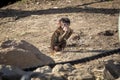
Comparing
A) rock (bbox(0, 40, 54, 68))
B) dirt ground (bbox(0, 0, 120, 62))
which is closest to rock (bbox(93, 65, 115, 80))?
rock (bbox(0, 40, 54, 68))

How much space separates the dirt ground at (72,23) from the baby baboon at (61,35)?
18 centimetres

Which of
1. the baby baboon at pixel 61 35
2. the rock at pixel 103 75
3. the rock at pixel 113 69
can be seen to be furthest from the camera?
the baby baboon at pixel 61 35

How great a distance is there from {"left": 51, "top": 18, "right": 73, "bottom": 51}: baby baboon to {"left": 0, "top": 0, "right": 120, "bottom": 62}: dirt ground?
18 centimetres

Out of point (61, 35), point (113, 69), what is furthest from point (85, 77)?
point (61, 35)

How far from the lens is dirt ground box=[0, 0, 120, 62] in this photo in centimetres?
788

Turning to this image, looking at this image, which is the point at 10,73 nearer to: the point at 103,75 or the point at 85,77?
the point at 85,77

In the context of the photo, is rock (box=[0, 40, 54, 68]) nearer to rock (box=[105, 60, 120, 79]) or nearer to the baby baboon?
rock (box=[105, 60, 120, 79])

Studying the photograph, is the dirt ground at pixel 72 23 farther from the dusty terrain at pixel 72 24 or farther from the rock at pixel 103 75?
the rock at pixel 103 75

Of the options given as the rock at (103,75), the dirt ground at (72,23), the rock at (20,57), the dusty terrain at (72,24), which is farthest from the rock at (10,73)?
the dirt ground at (72,23)

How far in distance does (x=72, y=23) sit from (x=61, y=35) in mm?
2231

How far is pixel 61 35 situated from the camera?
7254 mm

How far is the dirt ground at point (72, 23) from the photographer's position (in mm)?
7879

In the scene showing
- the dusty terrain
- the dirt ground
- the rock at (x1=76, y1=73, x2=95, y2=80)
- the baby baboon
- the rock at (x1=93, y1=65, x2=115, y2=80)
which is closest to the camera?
the rock at (x1=76, y1=73, x2=95, y2=80)

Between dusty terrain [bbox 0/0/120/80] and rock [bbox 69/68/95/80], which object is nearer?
rock [bbox 69/68/95/80]
